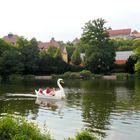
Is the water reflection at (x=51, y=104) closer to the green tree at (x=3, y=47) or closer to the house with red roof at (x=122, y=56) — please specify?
the green tree at (x=3, y=47)

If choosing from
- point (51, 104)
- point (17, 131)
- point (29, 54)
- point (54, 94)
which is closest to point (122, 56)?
point (29, 54)

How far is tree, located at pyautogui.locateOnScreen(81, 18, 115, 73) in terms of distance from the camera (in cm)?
8530

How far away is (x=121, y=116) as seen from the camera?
23.1 metres

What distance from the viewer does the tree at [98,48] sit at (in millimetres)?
85300

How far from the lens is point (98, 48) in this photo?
287 ft

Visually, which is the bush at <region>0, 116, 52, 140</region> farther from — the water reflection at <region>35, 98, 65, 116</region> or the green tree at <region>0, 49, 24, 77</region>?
the green tree at <region>0, 49, 24, 77</region>

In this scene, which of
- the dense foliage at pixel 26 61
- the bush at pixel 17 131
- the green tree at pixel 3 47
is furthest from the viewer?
the green tree at pixel 3 47

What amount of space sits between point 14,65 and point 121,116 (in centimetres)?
5861

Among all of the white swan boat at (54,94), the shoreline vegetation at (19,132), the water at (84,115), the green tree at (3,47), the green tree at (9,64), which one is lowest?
the water at (84,115)

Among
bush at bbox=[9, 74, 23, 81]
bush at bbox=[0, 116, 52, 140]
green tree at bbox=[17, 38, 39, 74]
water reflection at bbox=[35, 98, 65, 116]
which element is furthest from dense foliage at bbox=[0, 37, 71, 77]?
bush at bbox=[0, 116, 52, 140]

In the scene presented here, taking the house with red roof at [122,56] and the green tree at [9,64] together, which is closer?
the green tree at [9,64]

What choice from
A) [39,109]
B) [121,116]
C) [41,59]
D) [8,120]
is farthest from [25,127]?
[41,59]

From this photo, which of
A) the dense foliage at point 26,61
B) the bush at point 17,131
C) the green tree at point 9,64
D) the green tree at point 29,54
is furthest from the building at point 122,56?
the bush at point 17,131

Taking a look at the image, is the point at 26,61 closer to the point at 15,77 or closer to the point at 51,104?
the point at 15,77
